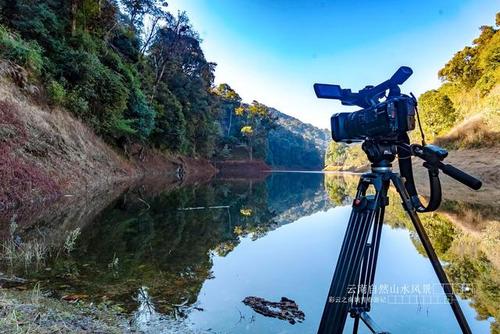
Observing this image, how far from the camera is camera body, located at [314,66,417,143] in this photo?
147 centimetres

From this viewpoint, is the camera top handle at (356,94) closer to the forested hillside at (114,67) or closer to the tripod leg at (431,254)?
the tripod leg at (431,254)

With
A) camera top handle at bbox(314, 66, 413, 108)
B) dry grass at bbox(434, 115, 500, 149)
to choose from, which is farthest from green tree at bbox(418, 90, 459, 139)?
camera top handle at bbox(314, 66, 413, 108)

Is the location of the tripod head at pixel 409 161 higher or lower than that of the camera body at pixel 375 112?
lower

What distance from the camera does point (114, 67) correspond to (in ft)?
58.4

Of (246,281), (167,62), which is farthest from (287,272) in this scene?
(167,62)

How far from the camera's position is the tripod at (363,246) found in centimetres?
153

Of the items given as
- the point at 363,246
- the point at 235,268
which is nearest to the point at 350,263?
the point at 363,246

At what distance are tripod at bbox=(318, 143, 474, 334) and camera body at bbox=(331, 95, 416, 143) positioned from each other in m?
0.10

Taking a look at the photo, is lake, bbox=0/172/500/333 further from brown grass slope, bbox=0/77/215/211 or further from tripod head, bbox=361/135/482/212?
tripod head, bbox=361/135/482/212

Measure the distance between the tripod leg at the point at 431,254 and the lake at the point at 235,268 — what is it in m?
1.28

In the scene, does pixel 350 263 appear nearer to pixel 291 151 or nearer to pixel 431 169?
pixel 431 169

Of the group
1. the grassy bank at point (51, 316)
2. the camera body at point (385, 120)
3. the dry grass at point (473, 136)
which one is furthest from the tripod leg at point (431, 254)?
the dry grass at point (473, 136)

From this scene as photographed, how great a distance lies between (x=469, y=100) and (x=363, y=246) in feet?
109

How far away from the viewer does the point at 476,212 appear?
7531 mm
